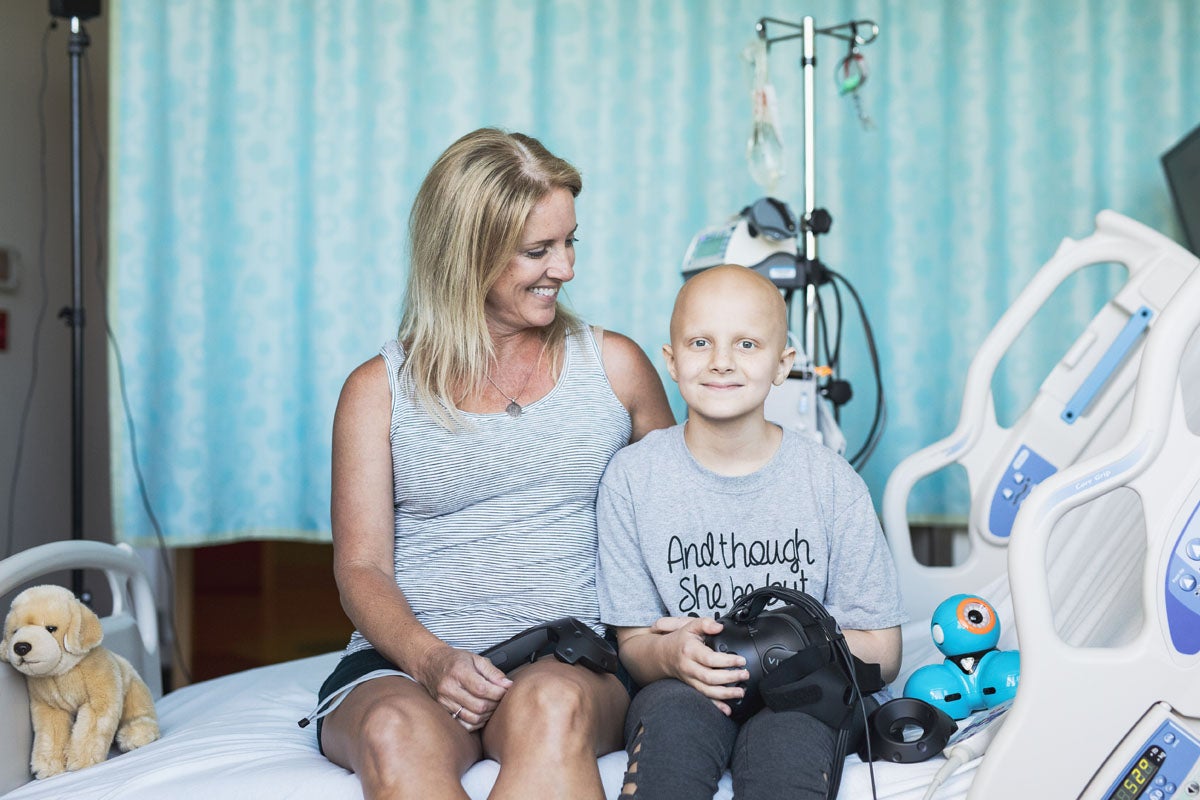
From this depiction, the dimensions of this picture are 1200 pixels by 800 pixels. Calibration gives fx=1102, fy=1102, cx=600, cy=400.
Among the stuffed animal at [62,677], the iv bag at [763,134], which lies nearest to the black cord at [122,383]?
the stuffed animal at [62,677]

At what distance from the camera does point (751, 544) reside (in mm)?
1436

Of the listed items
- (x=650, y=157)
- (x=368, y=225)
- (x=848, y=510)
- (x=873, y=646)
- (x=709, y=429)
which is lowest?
(x=873, y=646)

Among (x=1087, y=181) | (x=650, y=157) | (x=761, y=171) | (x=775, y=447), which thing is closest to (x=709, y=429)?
(x=775, y=447)

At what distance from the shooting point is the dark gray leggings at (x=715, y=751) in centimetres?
113

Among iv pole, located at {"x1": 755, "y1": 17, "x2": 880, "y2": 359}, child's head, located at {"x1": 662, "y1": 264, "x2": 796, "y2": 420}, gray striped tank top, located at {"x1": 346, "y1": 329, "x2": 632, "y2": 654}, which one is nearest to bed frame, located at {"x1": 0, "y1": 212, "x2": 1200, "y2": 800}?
gray striped tank top, located at {"x1": 346, "y1": 329, "x2": 632, "y2": 654}

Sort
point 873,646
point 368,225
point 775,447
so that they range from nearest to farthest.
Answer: point 873,646 < point 775,447 < point 368,225

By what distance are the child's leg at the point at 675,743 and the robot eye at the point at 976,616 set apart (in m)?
0.38

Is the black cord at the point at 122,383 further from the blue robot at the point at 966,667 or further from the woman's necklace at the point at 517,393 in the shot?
the blue robot at the point at 966,667

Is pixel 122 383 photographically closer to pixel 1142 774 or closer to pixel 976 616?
pixel 976 616

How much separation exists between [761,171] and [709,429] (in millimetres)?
1127

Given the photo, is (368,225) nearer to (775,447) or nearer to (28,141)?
(28,141)

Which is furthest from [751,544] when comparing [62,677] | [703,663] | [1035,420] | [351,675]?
[62,677]

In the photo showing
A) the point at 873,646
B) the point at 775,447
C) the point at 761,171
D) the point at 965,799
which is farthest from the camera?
the point at 761,171

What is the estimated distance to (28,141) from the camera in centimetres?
298
